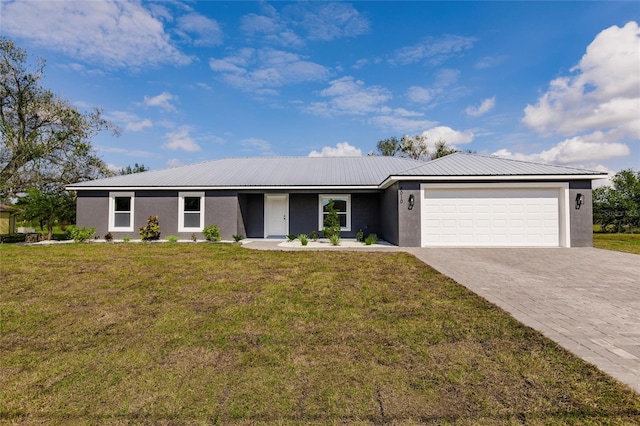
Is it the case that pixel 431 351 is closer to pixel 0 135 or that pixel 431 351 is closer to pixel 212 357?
pixel 212 357

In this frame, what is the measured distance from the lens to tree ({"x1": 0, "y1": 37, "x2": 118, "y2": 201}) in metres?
19.8

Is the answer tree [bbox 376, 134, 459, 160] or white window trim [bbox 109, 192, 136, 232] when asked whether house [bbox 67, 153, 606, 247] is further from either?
tree [bbox 376, 134, 459, 160]

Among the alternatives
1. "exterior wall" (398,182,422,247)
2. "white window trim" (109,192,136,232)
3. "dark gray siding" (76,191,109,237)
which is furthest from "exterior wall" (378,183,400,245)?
"dark gray siding" (76,191,109,237)

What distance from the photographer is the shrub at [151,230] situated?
1398 centimetres

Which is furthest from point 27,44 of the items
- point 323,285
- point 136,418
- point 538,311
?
point 538,311

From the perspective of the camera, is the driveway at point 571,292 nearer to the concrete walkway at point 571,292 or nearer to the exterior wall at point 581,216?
the concrete walkway at point 571,292

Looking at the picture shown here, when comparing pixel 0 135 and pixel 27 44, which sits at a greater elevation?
pixel 27 44

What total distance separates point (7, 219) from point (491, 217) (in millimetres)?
29920

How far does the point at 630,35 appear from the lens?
10.6 metres

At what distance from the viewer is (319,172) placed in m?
16.2

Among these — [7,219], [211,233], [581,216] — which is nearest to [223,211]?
[211,233]

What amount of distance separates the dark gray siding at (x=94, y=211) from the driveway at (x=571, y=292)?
14658 mm

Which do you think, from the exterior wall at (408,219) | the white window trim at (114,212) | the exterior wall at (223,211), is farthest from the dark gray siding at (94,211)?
the exterior wall at (408,219)

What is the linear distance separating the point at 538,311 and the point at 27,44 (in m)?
29.9
